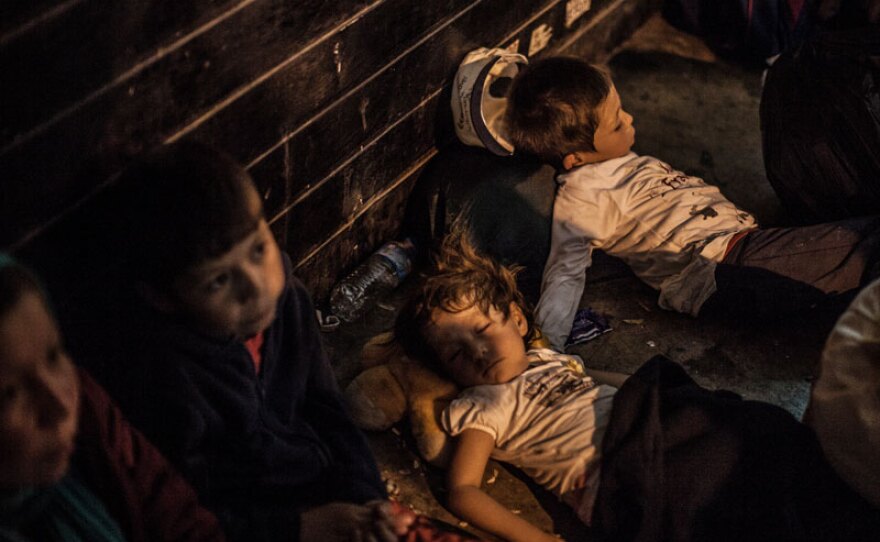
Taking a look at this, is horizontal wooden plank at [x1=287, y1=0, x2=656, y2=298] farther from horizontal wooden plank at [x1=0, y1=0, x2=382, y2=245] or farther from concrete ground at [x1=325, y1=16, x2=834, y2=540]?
horizontal wooden plank at [x1=0, y1=0, x2=382, y2=245]

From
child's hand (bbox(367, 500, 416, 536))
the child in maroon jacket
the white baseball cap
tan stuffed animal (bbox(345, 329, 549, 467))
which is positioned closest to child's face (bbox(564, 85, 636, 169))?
Answer: the white baseball cap

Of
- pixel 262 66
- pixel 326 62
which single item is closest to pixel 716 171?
→ pixel 326 62

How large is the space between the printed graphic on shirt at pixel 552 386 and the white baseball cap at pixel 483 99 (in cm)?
88

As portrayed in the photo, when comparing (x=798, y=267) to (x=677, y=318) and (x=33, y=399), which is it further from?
(x=33, y=399)

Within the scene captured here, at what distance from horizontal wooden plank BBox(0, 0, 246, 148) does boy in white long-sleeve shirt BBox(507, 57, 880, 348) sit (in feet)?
4.54

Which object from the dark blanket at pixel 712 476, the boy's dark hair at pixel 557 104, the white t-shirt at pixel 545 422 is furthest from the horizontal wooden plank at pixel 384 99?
the dark blanket at pixel 712 476

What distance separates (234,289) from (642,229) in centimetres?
174

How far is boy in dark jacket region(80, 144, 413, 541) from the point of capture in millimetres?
1841

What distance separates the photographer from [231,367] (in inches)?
81.0

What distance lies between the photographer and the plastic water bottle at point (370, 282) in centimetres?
320

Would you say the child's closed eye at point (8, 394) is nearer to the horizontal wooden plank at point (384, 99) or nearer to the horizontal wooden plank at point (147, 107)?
the horizontal wooden plank at point (147, 107)

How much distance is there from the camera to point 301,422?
2.36 m

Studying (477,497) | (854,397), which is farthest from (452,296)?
(854,397)

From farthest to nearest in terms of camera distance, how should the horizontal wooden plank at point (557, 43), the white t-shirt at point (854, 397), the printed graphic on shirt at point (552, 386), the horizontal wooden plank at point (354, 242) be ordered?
the horizontal wooden plank at point (354, 242), the horizontal wooden plank at point (557, 43), the printed graphic on shirt at point (552, 386), the white t-shirt at point (854, 397)
